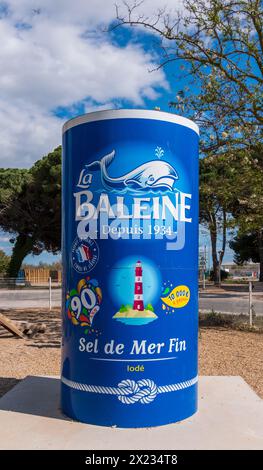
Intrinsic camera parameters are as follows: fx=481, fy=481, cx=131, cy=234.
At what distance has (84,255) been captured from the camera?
4.47 meters

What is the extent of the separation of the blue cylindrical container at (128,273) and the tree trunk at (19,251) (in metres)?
33.3

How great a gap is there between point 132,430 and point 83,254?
1.63m

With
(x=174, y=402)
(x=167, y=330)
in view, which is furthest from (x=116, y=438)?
(x=167, y=330)

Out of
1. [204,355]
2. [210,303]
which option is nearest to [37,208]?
[210,303]

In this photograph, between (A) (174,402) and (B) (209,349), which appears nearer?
(A) (174,402)

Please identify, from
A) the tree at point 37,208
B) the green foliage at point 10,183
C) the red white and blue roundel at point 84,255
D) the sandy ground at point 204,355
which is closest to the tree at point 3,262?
the tree at point 37,208

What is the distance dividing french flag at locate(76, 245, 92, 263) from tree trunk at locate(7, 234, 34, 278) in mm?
33301

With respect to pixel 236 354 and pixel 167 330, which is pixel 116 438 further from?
pixel 236 354

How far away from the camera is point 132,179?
172 inches

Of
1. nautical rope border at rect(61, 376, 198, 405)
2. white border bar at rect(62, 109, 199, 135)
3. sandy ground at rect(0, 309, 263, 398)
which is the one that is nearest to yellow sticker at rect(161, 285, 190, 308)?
nautical rope border at rect(61, 376, 198, 405)

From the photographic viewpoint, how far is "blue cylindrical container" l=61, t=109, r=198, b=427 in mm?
4332

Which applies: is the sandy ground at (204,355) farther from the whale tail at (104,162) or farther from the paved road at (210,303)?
the paved road at (210,303)

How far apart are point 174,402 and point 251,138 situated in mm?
7481
